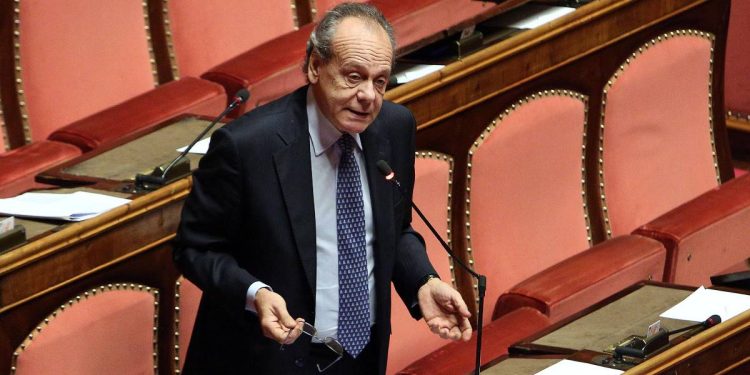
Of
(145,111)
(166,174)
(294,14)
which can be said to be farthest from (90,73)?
(166,174)

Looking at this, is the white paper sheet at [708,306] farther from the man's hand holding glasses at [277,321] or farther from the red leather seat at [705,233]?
the man's hand holding glasses at [277,321]

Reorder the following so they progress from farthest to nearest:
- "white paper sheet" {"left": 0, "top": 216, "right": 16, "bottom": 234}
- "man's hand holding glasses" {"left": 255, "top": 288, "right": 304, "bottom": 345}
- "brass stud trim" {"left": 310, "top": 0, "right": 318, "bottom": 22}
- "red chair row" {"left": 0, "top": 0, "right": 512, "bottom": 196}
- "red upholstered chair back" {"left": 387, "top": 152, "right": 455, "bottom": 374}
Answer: "brass stud trim" {"left": 310, "top": 0, "right": 318, "bottom": 22}
"red chair row" {"left": 0, "top": 0, "right": 512, "bottom": 196}
"red upholstered chair back" {"left": 387, "top": 152, "right": 455, "bottom": 374}
"white paper sheet" {"left": 0, "top": 216, "right": 16, "bottom": 234}
"man's hand holding glasses" {"left": 255, "top": 288, "right": 304, "bottom": 345}

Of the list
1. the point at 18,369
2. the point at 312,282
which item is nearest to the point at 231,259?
the point at 312,282

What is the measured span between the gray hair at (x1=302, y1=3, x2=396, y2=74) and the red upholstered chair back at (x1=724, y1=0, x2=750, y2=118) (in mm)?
803

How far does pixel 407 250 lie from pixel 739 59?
2.54 ft

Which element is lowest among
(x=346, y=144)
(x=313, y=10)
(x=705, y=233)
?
(x=705, y=233)

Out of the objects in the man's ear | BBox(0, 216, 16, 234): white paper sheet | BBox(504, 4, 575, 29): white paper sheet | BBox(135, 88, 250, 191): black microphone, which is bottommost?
BBox(504, 4, 575, 29): white paper sheet

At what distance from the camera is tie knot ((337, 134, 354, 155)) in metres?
0.76

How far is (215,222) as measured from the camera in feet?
2.40

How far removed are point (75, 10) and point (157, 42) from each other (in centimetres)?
9

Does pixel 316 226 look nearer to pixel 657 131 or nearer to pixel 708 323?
pixel 708 323

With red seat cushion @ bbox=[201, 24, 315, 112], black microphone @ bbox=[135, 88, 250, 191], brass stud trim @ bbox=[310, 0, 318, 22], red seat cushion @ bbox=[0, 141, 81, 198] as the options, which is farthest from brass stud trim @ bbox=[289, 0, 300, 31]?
black microphone @ bbox=[135, 88, 250, 191]

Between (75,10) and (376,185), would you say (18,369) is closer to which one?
(376,185)

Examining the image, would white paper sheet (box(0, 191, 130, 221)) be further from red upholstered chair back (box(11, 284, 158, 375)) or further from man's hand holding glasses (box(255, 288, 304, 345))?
man's hand holding glasses (box(255, 288, 304, 345))
